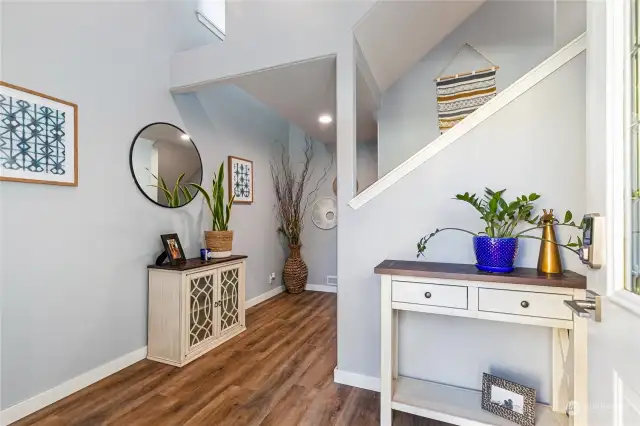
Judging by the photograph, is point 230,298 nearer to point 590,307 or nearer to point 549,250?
point 549,250

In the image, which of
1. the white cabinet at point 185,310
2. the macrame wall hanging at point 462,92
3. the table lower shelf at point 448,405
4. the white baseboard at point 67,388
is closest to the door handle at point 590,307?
the table lower shelf at point 448,405

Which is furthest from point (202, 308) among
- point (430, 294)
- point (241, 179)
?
point (430, 294)

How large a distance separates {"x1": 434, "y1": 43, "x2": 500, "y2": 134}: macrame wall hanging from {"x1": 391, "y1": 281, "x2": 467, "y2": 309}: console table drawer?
2.19 meters

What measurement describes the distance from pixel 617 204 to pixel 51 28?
9.14ft

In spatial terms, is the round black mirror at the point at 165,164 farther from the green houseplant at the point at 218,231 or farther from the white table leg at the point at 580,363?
the white table leg at the point at 580,363

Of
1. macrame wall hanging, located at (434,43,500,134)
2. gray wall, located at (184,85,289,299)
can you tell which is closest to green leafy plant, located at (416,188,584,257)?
macrame wall hanging, located at (434,43,500,134)

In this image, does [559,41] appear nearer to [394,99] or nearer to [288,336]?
[394,99]

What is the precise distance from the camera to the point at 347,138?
205cm

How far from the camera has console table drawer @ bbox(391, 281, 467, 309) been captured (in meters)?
1.47

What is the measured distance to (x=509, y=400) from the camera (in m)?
1.49

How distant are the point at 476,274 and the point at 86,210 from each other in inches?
93.1

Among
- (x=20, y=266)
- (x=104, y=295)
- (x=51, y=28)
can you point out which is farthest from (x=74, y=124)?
(x=104, y=295)

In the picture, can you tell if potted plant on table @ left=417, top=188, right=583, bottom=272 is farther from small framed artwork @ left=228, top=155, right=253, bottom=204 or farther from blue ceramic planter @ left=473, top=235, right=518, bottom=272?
small framed artwork @ left=228, top=155, right=253, bottom=204

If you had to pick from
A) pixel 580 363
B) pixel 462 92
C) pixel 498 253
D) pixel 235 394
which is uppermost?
pixel 462 92
